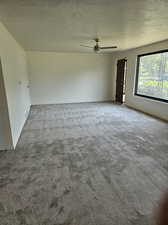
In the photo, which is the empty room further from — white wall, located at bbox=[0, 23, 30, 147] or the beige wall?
the beige wall

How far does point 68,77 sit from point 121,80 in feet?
8.10

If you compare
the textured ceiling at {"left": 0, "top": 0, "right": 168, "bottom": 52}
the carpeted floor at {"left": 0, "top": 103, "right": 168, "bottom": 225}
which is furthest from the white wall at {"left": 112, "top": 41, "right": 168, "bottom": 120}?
the textured ceiling at {"left": 0, "top": 0, "right": 168, "bottom": 52}

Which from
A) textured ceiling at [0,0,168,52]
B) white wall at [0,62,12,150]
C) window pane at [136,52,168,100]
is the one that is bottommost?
white wall at [0,62,12,150]

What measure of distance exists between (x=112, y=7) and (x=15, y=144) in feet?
9.86

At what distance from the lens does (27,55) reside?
652 cm

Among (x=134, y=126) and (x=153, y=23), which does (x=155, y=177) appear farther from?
(x=153, y=23)

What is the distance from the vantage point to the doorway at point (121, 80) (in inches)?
265

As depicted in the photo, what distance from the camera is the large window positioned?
4.77 m

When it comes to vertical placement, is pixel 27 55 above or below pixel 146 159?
above

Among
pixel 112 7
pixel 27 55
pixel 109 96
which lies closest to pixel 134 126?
pixel 112 7

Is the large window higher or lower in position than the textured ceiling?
lower

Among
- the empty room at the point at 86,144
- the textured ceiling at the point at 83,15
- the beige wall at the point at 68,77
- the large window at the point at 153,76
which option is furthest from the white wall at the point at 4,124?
the large window at the point at 153,76

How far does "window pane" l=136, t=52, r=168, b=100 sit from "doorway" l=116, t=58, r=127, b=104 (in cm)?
97

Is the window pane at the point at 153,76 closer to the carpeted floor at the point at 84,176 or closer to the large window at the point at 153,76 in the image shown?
the large window at the point at 153,76
